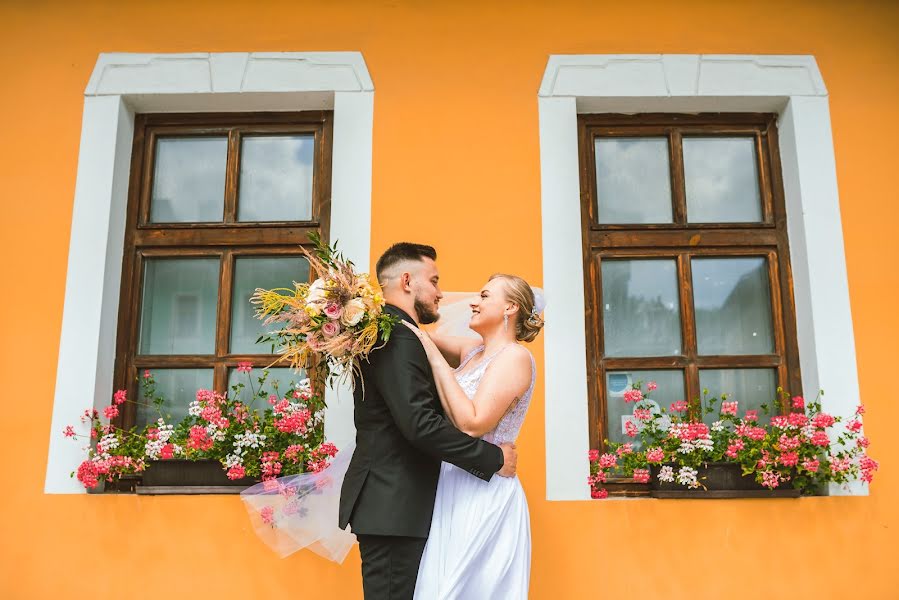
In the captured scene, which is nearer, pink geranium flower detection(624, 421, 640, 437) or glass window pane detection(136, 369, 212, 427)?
pink geranium flower detection(624, 421, 640, 437)

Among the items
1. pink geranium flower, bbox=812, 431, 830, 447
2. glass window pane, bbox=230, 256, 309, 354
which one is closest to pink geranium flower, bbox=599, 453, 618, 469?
pink geranium flower, bbox=812, 431, 830, 447

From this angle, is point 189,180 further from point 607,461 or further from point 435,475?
point 607,461

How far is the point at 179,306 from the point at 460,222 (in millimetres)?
1346

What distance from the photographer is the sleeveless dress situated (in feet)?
8.43

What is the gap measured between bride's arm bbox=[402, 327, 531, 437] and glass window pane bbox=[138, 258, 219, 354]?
1.51 metres

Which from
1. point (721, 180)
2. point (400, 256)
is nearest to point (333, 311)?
point (400, 256)

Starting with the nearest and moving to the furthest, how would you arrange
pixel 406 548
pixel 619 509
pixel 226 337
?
1. pixel 406 548
2. pixel 619 509
3. pixel 226 337

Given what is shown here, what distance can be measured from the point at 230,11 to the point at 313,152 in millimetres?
749

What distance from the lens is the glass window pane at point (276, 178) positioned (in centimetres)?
391

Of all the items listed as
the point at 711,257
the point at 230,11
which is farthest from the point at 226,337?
the point at 711,257

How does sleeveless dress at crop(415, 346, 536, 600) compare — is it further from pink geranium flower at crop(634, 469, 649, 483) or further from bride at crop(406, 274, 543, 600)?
pink geranium flower at crop(634, 469, 649, 483)

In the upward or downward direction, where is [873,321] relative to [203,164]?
downward

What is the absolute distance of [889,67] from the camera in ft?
12.7

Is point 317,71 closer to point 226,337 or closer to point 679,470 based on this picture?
point 226,337
